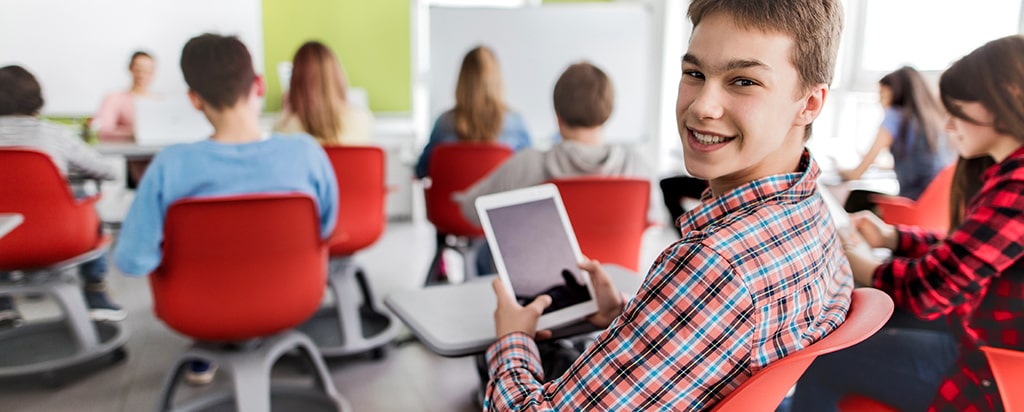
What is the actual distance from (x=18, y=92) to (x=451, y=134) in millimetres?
1693

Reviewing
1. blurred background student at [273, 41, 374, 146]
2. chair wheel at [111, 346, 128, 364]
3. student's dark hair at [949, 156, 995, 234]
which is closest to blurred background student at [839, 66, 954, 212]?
student's dark hair at [949, 156, 995, 234]

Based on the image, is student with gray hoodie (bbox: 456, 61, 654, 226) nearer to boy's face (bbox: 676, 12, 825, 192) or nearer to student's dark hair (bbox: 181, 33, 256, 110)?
student's dark hair (bbox: 181, 33, 256, 110)

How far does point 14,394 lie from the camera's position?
2.38 meters

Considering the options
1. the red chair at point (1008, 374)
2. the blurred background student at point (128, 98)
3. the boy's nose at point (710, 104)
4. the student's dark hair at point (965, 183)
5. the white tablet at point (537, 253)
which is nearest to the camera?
the boy's nose at point (710, 104)

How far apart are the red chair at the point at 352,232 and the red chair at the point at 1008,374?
6.49 ft

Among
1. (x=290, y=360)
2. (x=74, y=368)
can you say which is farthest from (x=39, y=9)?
(x=290, y=360)

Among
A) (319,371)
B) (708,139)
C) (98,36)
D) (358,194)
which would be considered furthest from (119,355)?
(98,36)

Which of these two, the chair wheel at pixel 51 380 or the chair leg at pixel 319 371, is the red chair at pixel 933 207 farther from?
the chair wheel at pixel 51 380

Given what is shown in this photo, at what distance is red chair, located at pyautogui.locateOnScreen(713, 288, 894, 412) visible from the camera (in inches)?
28.8

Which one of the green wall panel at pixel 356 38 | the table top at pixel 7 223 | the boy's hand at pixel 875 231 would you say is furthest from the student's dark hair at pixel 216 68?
the green wall panel at pixel 356 38

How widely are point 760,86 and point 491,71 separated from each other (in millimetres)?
2385

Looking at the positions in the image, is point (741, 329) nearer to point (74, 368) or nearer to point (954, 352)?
point (954, 352)

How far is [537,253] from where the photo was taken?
1244mm

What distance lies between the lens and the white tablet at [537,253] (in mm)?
1208
